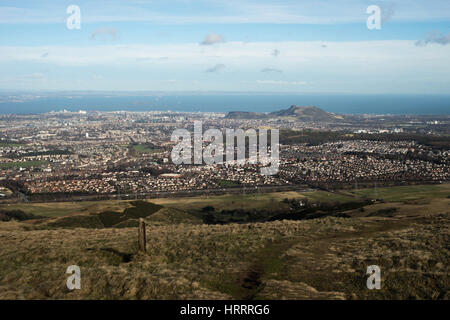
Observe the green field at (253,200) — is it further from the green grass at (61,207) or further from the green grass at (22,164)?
the green grass at (22,164)

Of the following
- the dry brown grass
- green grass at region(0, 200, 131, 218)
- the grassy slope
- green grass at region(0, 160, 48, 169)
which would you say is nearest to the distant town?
green grass at region(0, 160, 48, 169)

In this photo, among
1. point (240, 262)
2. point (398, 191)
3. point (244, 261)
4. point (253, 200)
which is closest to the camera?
point (240, 262)

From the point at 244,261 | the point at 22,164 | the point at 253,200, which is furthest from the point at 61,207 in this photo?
the point at 22,164

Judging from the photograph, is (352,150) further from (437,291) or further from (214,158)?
(437,291)

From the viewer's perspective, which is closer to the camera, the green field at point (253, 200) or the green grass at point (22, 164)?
the green field at point (253, 200)

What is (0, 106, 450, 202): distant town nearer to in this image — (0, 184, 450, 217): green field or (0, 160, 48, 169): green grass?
(0, 160, 48, 169): green grass

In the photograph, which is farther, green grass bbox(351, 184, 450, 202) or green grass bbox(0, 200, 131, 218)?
green grass bbox(351, 184, 450, 202)

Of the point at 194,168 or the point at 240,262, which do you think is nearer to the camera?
the point at 240,262

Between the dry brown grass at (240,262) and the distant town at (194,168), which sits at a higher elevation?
the dry brown grass at (240,262)

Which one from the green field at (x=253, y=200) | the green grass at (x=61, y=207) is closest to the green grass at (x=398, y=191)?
the green field at (x=253, y=200)

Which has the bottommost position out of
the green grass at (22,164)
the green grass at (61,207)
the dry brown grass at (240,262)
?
the green grass at (61,207)

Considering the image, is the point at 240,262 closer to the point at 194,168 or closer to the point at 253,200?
the point at 253,200
